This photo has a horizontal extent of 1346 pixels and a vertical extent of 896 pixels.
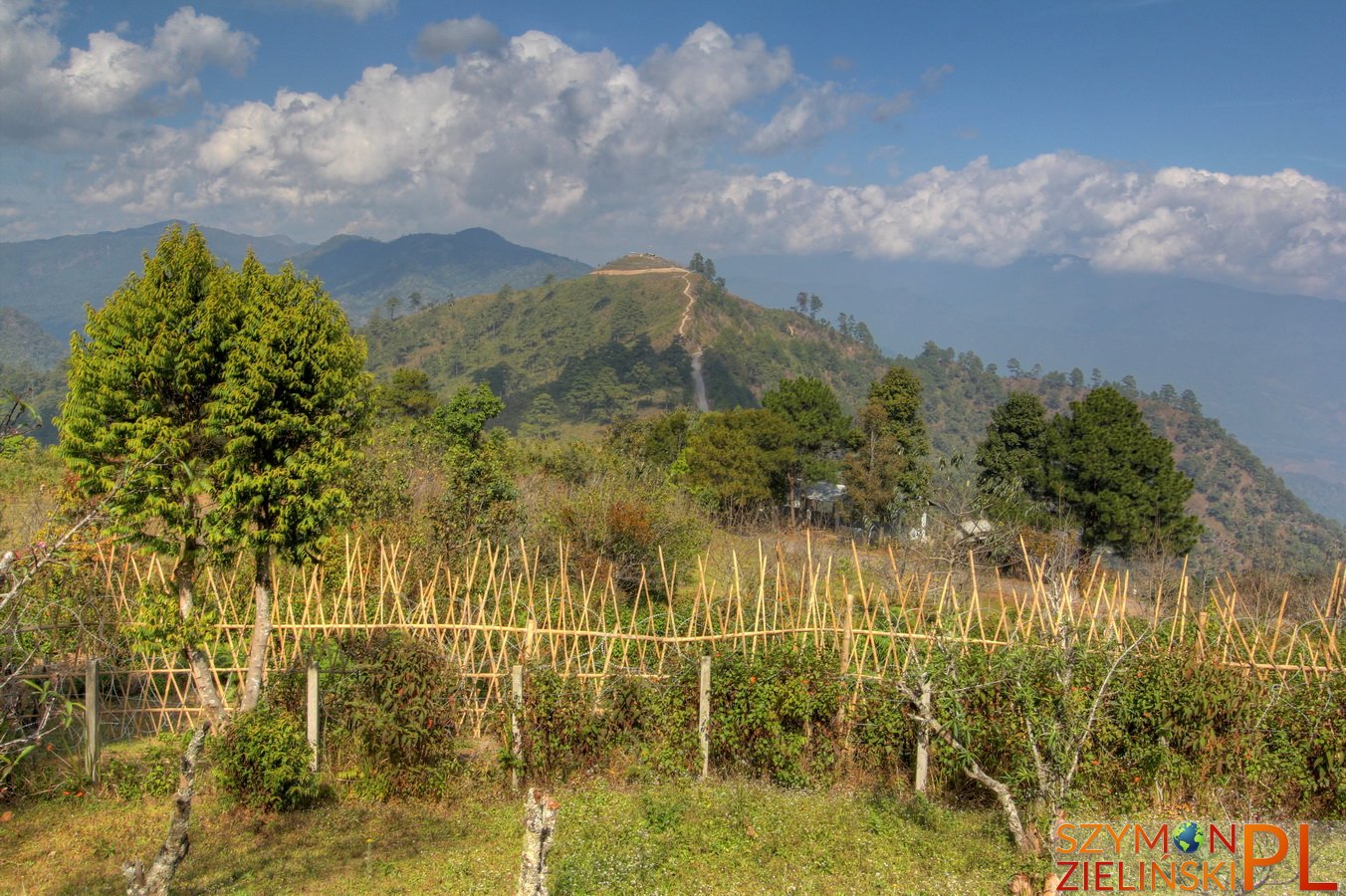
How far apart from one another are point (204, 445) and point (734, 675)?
4.61 m

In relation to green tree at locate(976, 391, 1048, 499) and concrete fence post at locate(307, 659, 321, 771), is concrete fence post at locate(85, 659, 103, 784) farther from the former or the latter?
green tree at locate(976, 391, 1048, 499)

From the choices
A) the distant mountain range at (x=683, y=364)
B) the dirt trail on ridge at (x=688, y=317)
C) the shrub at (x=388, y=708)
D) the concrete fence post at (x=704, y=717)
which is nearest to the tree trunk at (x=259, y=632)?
the shrub at (x=388, y=708)

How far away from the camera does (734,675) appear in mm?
6559

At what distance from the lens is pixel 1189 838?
201 inches

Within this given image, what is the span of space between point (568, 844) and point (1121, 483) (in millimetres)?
22819

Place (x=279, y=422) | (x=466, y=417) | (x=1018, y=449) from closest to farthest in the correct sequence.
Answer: (x=279, y=422)
(x=466, y=417)
(x=1018, y=449)

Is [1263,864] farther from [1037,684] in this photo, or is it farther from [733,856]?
[733,856]

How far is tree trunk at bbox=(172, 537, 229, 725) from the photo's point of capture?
6.38 meters

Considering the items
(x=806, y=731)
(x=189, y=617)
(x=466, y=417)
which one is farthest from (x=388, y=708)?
(x=466, y=417)

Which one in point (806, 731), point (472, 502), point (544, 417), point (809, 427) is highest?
point (809, 427)

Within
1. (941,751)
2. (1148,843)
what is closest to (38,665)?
(941,751)

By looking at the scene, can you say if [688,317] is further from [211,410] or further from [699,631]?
[211,410]

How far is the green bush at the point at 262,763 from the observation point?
5789mm

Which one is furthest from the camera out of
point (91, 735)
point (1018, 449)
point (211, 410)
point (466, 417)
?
point (1018, 449)
